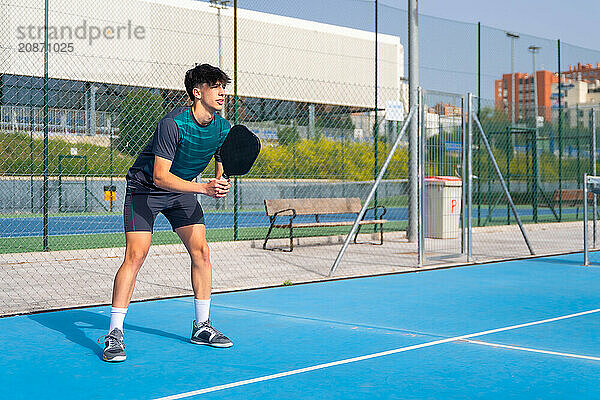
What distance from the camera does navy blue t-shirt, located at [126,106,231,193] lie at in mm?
5262

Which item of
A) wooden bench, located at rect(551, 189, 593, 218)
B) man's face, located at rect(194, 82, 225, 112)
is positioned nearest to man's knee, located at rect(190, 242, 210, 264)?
man's face, located at rect(194, 82, 225, 112)

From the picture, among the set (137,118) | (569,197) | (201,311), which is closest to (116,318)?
(201,311)

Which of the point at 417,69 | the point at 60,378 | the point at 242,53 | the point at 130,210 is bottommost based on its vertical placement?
the point at 60,378

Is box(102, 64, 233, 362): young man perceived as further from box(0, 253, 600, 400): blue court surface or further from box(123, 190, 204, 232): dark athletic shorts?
box(0, 253, 600, 400): blue court surface

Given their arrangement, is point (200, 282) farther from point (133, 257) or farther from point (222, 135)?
point (222, 135)

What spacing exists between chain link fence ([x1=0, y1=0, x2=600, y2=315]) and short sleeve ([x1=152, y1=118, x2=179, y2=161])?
3015mm

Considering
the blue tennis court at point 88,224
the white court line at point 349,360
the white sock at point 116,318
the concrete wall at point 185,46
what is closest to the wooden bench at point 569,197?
the blue tennis court at point 88,224

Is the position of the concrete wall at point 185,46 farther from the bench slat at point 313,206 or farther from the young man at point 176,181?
the young man at point 176,181

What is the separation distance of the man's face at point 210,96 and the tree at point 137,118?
14.9 metres

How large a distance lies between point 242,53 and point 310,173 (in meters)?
14.6

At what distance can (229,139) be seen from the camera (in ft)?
18.1

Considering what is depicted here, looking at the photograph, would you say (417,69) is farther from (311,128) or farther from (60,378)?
(60,378)

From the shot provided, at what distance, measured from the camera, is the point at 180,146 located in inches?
212

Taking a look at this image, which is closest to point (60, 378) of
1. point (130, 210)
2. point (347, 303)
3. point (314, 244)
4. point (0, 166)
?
point (130, 210)
